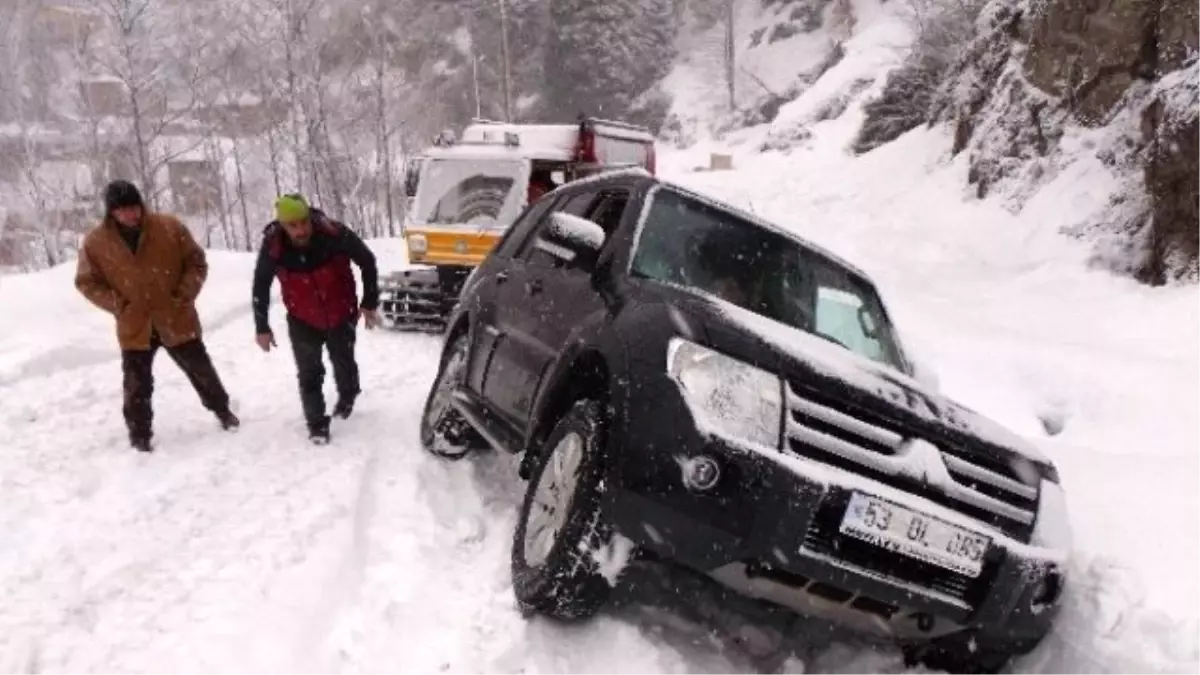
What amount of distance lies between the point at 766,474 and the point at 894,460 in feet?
1.56

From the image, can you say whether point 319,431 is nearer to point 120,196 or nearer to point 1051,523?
point 120,196

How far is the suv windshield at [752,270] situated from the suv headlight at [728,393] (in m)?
0.81

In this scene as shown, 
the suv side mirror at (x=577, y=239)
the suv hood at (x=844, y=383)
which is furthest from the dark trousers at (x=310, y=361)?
the suv hood at (x=844, y=383)

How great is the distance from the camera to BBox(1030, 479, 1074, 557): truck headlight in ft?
10.5

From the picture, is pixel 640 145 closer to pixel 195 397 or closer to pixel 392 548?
pixel 195 397

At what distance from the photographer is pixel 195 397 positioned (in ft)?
25.0

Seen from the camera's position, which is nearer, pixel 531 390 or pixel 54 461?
pixel 531 390

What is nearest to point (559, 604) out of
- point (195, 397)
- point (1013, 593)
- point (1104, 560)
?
point (1013, 593)

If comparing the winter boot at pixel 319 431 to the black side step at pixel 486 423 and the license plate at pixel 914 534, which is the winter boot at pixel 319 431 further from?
the license plate at pixel 914 534

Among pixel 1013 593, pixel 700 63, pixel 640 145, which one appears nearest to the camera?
pixel 1013 593

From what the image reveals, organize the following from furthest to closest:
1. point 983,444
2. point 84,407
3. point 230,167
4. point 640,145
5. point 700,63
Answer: point 700,63 → point 230,167 → point 640,145 → point 84,407 → point 983,444

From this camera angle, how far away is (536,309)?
4.50 metres

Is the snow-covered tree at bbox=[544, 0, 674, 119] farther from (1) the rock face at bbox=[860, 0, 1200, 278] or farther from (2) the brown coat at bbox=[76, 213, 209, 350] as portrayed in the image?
(2) the brown coat at bbox=[76, 213, 209, 350]

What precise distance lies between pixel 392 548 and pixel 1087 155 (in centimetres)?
1067
